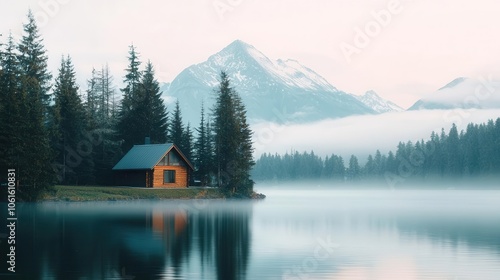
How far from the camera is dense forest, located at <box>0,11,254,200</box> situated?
58.5m

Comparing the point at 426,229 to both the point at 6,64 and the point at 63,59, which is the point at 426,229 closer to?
the point at 6,64

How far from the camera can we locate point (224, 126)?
84.6m

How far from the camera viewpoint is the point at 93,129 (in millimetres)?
82312

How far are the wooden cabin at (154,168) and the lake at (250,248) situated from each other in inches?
1335

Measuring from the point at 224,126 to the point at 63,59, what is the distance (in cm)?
3037

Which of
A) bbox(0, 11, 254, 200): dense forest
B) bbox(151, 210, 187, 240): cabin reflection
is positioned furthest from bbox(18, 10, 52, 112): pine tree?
bbox(151, 210, 187, 240): cabin reflection

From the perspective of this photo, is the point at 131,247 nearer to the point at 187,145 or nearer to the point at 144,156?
the point at 144,156

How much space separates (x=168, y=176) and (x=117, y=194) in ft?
36.8

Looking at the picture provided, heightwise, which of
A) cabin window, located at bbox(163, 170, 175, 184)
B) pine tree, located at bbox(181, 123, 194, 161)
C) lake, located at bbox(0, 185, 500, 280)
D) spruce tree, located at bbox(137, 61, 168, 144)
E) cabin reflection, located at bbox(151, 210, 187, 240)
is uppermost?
spruce tree, located at bbox(137, 61, 168, 144)

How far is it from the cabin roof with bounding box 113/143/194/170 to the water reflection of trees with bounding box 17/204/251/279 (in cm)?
3459

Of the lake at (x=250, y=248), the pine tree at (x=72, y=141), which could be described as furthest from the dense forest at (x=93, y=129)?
the lake at (x=250, y=248)

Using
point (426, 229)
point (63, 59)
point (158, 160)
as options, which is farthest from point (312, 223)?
point (63, 59)

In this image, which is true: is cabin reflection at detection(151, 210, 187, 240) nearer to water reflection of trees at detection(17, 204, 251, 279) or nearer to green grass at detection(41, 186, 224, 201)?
water reflection of trees at detection(17, 204, 251, 279)

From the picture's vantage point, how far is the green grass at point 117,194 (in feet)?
212
